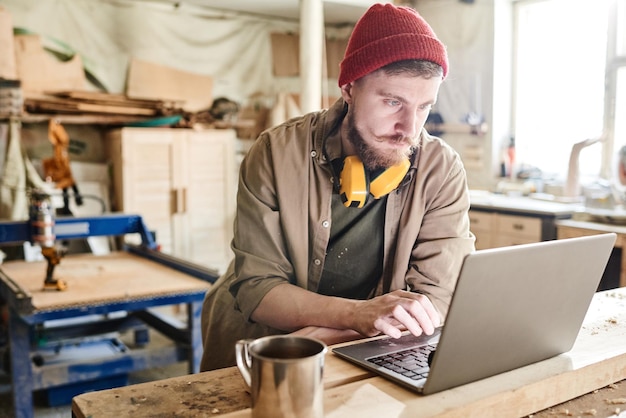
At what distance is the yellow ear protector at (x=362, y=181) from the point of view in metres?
1.46

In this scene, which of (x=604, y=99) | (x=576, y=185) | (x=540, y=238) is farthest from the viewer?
(x=604, y=99)

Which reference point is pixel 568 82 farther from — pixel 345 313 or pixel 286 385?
pixel 286 385

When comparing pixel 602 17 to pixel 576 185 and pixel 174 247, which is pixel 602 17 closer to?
pixel 576 185

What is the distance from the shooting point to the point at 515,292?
937 millimetres

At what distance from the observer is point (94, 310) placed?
93.9 inches

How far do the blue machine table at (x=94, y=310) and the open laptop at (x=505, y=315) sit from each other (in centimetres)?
155

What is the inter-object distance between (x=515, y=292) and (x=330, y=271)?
0.74 meters

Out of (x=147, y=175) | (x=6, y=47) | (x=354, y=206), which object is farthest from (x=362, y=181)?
(x=6, y=47)

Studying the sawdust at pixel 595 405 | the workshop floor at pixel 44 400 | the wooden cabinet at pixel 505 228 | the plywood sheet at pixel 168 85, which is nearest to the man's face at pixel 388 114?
the sawdust at pixel 595 405

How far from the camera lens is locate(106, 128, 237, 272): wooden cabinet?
4.93m

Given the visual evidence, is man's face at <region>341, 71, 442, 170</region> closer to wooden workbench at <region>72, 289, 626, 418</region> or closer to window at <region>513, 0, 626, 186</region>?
wooden workbench at <region>72, 289, 626, 418</region>

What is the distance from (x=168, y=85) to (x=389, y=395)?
197 inches

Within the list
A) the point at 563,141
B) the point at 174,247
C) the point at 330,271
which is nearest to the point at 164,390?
the point at 330,271

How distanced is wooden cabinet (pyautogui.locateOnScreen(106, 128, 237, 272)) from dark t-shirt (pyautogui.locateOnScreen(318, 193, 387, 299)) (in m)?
3.62
